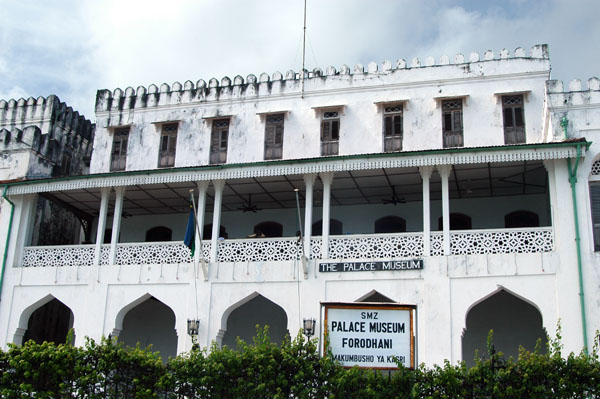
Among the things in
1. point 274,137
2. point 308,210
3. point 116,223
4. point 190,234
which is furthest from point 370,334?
point 274,137

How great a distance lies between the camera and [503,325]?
1759cm

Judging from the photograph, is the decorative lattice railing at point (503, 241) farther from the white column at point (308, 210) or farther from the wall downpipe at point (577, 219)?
the white column at point (308, 210)

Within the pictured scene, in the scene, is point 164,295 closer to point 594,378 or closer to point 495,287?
point 495,287

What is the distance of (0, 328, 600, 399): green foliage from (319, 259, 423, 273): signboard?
4.37 m

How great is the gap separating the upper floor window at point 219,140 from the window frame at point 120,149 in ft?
9.76

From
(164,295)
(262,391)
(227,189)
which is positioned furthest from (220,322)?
(262,391)

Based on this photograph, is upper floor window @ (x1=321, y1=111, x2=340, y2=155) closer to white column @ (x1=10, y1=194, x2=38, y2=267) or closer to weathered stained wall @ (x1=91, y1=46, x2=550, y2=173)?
weathered stained wall @ (x1=91, y1=46, x2=550, y2=173)

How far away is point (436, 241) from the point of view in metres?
16.0

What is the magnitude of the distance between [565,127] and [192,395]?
33.5 feet

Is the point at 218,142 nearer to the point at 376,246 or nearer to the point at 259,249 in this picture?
the point at 259,249

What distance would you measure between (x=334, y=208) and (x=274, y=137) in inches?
111

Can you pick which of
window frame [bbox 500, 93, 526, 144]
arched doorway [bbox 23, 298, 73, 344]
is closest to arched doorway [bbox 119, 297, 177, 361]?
arched doorway [bbox 23, 298, 73, 344]

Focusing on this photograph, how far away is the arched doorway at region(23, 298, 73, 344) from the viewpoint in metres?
20.3

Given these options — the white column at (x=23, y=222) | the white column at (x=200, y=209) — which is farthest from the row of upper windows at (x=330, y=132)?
the white column at (x=23, y=222)
